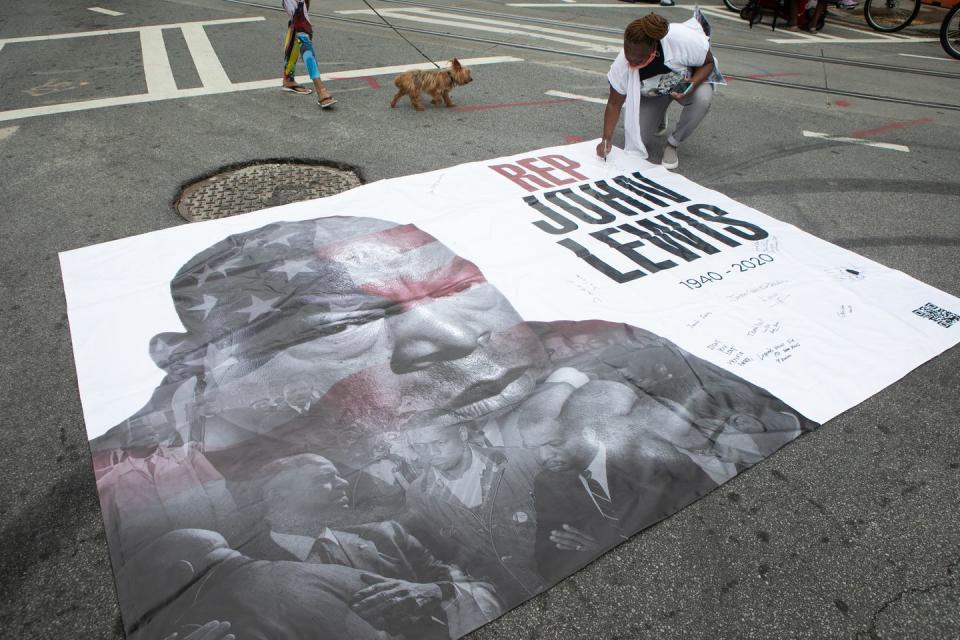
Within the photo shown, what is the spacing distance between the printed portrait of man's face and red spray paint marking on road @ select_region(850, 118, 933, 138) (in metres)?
4.72

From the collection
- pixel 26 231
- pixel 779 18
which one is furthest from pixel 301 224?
pixel 779 18

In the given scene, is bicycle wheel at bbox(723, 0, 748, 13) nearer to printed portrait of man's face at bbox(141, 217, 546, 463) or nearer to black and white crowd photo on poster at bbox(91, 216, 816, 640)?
printed portrait of man's face at bbox(141, 217, 546, 463)

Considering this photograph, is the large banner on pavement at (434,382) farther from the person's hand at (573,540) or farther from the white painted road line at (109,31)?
the white painted road line at (109,31)

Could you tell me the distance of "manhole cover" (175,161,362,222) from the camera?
4.24m

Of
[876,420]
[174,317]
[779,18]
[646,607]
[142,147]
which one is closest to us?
[646,607]

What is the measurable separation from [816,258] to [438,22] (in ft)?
25.0

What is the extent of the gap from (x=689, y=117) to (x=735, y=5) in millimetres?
9302

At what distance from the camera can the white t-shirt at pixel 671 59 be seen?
15.0 feet

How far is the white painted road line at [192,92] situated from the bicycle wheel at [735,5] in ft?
22.5

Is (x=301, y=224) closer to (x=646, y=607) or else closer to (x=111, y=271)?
(x=111, y=271)

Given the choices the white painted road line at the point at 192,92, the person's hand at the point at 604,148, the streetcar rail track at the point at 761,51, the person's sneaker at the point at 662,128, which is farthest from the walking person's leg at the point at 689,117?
the white painted road line at the point at 192,92

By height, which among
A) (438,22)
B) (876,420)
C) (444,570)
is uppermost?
(438,22)

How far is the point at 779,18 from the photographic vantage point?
11.3 metres
